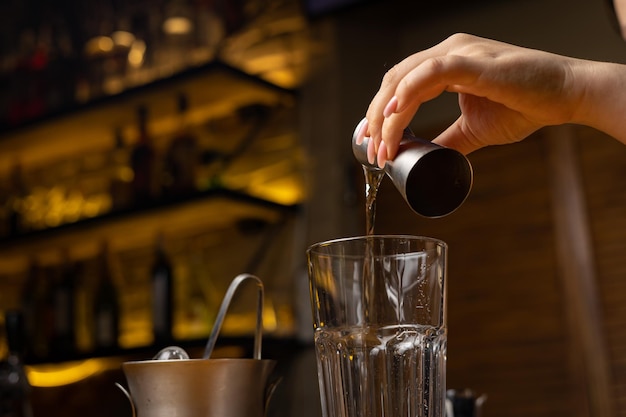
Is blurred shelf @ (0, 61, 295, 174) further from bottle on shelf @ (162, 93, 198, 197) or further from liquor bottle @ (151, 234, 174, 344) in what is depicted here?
liquor bottle @ (151, 234, 174, 344)

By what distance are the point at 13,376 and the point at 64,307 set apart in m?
1.50

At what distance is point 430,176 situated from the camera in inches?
23.9

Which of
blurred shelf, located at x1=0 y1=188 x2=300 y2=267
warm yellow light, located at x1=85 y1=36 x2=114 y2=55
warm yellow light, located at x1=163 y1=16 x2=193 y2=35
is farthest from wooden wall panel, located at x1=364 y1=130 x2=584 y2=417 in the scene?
warm yellow light, located at x1=85 y1=36 x2=114 y2=55

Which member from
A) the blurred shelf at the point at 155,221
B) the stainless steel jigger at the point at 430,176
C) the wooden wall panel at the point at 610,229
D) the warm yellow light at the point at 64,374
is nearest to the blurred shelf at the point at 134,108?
the blurred shelf at the point at 155,221

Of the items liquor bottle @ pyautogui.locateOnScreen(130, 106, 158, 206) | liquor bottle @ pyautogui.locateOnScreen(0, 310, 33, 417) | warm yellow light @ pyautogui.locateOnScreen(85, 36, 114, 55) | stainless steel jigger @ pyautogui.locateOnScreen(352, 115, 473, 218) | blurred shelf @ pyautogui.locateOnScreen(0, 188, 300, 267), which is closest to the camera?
stainless steel jigger @ pyautogui.locateOnScreen(352, 115, 473, 218)

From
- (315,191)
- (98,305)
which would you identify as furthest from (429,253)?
(98,305)

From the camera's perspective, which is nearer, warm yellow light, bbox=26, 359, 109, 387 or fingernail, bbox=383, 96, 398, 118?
fingernail, bbox=383, 96, 398, 118

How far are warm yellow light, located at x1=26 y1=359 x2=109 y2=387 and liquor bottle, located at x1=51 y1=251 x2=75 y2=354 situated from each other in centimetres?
15

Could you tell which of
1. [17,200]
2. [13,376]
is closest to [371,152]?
[13,376]

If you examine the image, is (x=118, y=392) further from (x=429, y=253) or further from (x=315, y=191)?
(x=429, y=253)

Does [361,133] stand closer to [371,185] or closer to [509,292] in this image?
[371,185]

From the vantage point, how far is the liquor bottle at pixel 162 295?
7.23 feet

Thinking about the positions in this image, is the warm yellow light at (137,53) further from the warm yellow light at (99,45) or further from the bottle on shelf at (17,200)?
the bottle on shelf at (17,200)

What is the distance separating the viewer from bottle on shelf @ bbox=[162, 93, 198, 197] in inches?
91.7
